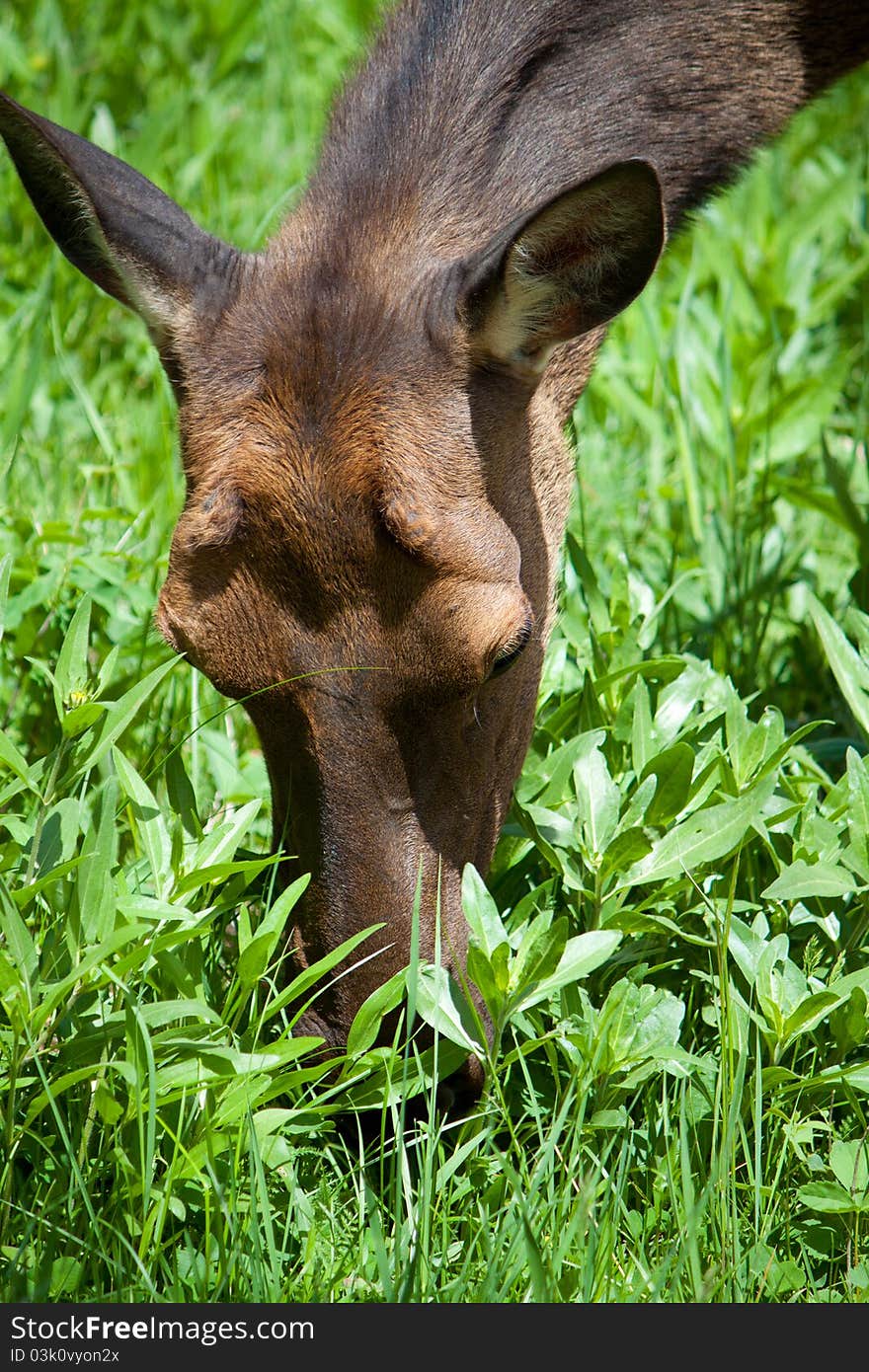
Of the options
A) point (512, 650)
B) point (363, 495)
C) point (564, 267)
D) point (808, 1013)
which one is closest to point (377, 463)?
point (363, 495)

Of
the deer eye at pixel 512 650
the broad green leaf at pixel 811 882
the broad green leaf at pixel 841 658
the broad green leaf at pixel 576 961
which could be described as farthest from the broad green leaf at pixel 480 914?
the broad green leaf at pixel 841 658

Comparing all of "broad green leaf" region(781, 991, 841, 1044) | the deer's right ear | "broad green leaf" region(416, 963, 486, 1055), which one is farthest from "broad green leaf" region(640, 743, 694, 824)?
the deer's right ear

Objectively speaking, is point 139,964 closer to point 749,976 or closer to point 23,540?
point 749,976

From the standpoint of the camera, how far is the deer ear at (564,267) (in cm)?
312

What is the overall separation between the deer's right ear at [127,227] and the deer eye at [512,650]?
0.97 metres

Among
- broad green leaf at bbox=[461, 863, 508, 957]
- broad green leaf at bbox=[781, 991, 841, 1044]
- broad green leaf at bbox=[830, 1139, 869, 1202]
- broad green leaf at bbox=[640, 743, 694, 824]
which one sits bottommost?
broad green leaf at bbox=[830, 1139, 869, 1202]

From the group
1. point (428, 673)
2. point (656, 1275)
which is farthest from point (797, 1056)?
point (428, 673)

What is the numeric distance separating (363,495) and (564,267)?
0.66 meters

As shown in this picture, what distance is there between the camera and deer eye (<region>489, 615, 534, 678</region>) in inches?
128

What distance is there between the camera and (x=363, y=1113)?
3.19 metres

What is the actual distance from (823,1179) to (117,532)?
2954mm

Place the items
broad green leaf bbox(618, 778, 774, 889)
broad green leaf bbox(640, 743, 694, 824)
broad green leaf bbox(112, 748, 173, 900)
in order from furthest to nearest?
broad green leaf bbox(640, 743, 694, 824) → broad green leaf bbox(618, 778, 774, 889) → broad green leaf bbox(112, 748, 173, 900)

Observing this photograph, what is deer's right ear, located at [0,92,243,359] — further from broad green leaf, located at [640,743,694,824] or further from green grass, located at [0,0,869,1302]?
broad green leaf, located at [640,743,694,824]

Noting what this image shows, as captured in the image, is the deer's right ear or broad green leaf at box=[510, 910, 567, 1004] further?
the deer's right ear
